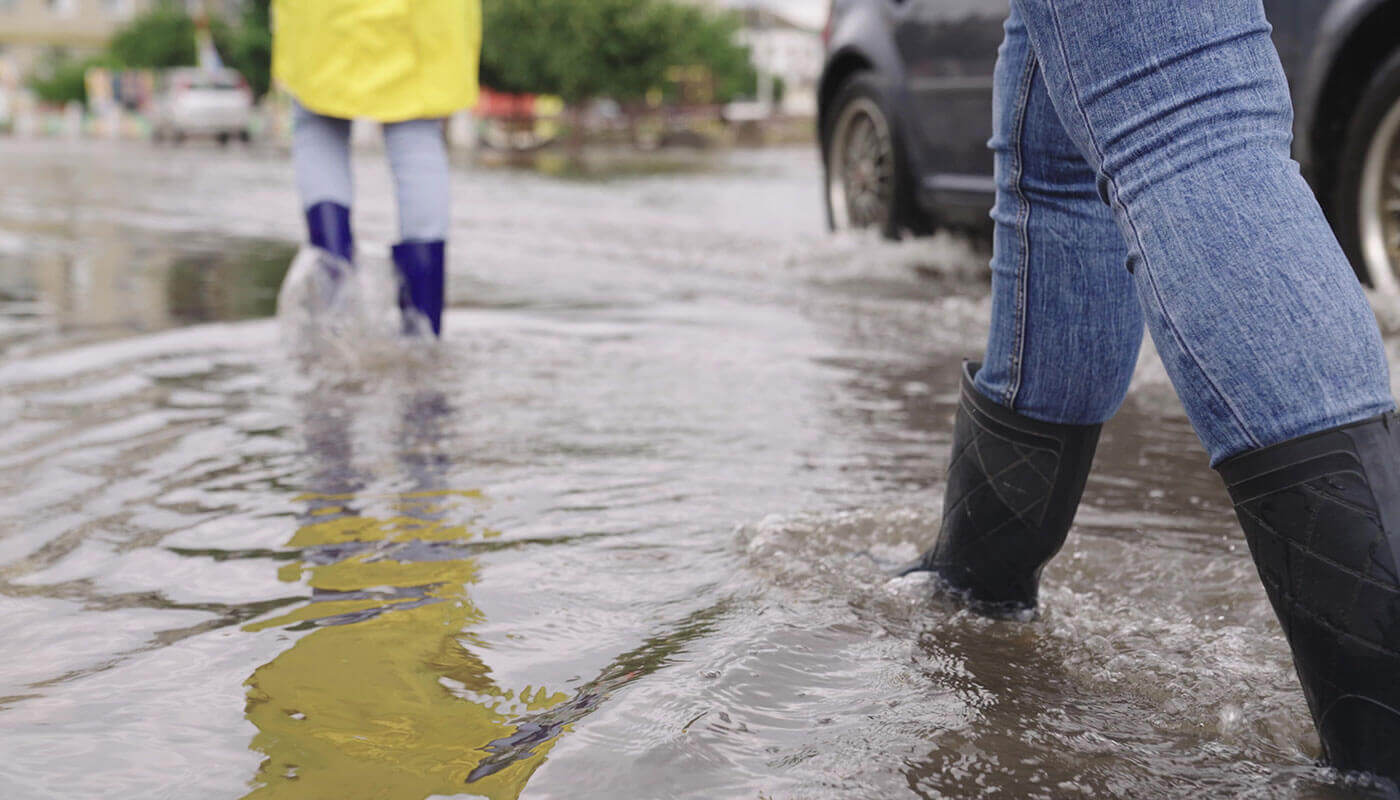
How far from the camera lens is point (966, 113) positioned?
531cm

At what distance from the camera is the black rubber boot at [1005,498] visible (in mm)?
1676

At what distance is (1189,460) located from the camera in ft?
9.43

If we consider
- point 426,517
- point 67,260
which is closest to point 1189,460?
point 426,517

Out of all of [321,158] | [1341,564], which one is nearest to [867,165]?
[321,158]

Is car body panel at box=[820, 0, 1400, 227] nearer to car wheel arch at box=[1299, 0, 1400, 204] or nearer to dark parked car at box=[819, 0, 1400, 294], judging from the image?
dark parked car at box=[819, 0, 1400, 294]

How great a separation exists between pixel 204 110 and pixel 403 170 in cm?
3373

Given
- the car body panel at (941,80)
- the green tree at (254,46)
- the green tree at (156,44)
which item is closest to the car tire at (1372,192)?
the car body panel at (941,80)

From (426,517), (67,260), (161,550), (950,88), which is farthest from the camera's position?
(67,260)

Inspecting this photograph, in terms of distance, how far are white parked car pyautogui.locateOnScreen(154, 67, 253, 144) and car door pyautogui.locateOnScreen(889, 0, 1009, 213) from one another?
1282 inches

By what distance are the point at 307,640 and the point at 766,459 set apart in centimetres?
121

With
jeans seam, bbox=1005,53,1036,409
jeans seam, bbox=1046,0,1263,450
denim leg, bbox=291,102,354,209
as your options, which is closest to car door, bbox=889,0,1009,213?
denim leg, bbox=291,102,354,209

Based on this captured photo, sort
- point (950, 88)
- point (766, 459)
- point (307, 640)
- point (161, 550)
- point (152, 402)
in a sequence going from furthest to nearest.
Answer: point (950, 88) < point (152, 402) < point (766, 459) < point (161, 550) < point (307, 640)

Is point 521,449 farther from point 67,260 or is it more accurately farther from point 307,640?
point 67,260

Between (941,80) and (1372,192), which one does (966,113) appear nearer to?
(941,80)
